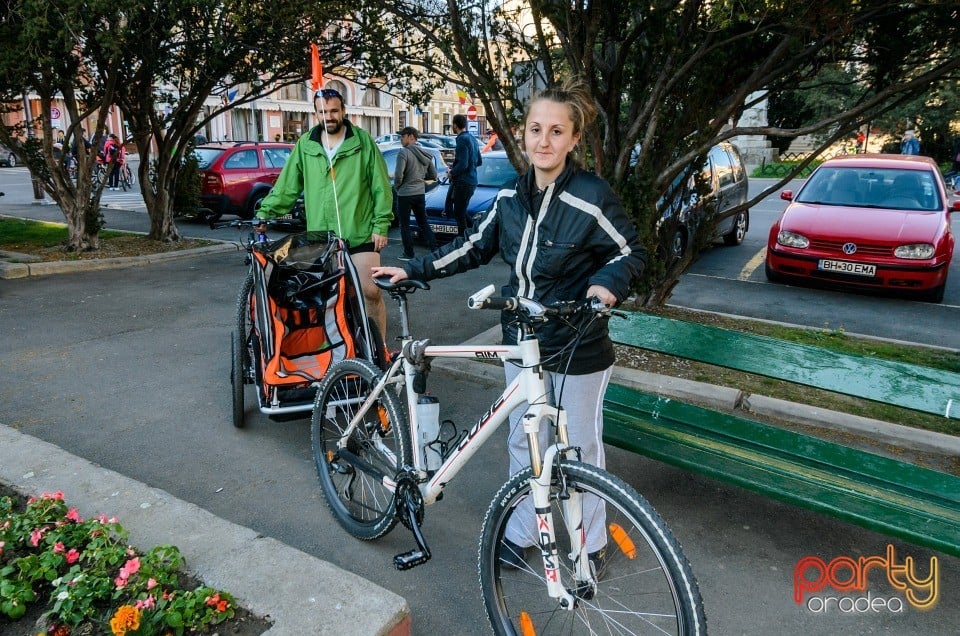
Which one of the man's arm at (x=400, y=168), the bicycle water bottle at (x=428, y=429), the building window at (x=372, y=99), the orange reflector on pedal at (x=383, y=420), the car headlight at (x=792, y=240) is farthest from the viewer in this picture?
the building window at (x=372, y=99)

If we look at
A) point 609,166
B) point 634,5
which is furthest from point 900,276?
point 634,5

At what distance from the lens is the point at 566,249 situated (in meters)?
2.82

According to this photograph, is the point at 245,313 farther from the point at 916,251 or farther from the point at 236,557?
the point at 916,251

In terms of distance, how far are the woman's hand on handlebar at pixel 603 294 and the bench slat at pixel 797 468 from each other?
106 centimetres

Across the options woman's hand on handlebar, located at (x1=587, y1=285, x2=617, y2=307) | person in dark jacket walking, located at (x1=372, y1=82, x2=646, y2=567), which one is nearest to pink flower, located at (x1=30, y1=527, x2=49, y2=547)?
person in dark jacket walking, located at (x1=372, y1=82, x2=646, y2=567)

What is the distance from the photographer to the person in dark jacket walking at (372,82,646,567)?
2.81 m

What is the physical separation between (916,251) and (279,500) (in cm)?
816

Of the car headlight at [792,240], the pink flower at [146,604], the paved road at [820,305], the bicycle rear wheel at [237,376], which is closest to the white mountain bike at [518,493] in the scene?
the pink flower at [146,604]

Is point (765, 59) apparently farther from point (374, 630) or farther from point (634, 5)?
point (374, 630)

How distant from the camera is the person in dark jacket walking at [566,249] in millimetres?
2807

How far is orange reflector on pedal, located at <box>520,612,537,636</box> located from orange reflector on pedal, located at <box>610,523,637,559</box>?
1.59ft

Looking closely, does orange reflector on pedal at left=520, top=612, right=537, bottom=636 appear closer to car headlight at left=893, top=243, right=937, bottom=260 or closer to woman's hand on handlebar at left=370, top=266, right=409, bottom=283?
woman's hand on handlebar at left=370, top=266, right=409, bottom=283

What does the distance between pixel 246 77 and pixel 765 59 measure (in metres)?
7.94

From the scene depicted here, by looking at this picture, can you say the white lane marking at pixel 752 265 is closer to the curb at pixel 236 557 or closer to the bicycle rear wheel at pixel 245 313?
the bicycle rear wheel at pixel 245 313
